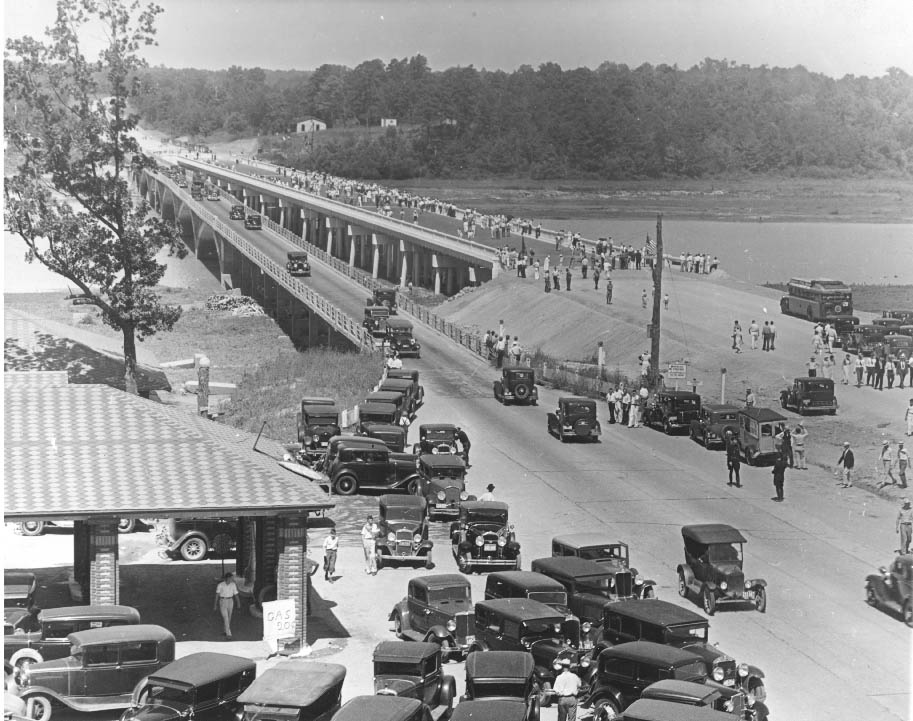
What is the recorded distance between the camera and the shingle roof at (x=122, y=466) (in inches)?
930

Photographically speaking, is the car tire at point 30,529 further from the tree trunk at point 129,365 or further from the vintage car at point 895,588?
the vintage car at point 895,588

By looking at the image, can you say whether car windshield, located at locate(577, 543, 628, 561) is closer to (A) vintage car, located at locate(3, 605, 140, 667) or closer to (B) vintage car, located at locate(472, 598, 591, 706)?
(B) vintage car, located at locate(472, 598, 591, 706)

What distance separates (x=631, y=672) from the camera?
20.8 m

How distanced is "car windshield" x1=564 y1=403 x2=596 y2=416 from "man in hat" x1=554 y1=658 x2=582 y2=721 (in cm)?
2643

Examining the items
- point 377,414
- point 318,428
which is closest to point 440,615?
point 318,428

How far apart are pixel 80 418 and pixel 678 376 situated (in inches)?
1109

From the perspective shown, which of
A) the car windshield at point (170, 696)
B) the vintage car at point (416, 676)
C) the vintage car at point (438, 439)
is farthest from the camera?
the vintage car at point (438, 439)

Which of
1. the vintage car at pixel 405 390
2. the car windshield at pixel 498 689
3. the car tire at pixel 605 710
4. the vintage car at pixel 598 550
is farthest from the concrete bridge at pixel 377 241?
the car windshield at pixel 498 689

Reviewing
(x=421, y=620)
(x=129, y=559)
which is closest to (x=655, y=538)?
(x=421, y=620)

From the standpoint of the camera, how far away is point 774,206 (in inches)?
7598

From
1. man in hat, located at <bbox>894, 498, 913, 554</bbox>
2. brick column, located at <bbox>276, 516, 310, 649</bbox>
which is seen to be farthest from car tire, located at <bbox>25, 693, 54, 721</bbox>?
man in hat, located at <bbox>894, 498, 913, 554</bbox>

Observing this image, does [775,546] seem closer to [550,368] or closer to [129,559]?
[129,559]

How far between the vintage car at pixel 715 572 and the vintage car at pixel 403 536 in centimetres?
650

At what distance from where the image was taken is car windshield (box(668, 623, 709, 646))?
22750 millimetres
